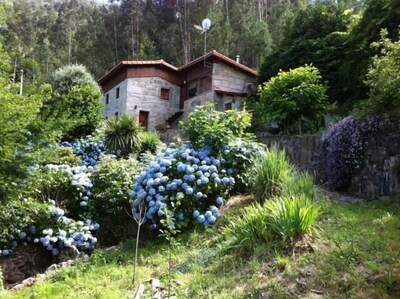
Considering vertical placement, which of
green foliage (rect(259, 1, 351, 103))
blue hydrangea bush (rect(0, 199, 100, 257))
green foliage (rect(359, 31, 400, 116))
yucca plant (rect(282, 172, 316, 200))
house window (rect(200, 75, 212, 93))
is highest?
green foliage (rect(259, 1, 351, 103))

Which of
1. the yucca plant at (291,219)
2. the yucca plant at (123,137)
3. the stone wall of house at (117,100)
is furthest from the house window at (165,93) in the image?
the yucca plant at (291,219)

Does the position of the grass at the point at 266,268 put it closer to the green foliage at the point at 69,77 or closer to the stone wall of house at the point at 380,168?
the stone wall of house at the point at 380,168

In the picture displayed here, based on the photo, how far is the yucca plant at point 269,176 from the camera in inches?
210

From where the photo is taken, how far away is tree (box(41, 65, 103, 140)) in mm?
5398

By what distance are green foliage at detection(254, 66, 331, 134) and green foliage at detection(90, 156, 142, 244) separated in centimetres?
523

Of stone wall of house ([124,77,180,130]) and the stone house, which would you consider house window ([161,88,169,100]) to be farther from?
stone wall of house ([124,77,180,130])

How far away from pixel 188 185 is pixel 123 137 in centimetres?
511

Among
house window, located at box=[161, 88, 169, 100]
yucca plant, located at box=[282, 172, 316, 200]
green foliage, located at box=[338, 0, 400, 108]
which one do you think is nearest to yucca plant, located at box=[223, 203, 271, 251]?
yucca plant, located at box=[282, 172, 316, 200]

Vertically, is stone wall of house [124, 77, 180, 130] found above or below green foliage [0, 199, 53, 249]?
above

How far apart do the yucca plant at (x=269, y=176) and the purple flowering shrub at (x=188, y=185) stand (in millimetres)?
395

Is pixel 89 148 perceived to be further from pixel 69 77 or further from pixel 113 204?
pixel 69 77

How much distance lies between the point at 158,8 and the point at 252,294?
3535cm

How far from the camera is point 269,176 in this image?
5387 mm

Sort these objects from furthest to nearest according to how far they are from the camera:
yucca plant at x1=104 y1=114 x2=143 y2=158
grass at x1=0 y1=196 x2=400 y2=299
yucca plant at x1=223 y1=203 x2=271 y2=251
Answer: yucca plant at x1=104 y1=114 x2=143 y2=158
yucca plant at x1=223 y1=203 x2=271 y2=251
grass at x1=0 y1=196 x2=400 y2=299
